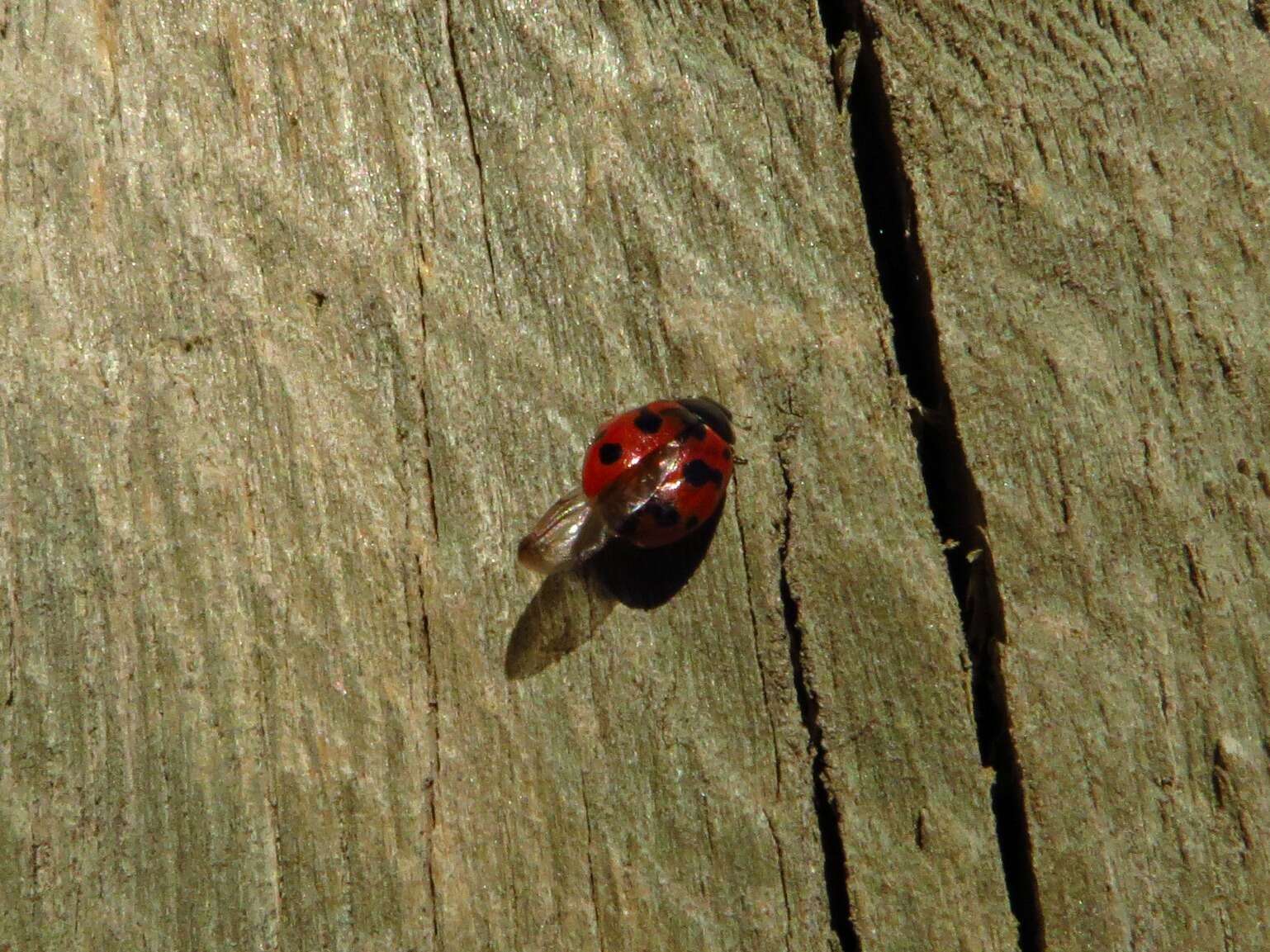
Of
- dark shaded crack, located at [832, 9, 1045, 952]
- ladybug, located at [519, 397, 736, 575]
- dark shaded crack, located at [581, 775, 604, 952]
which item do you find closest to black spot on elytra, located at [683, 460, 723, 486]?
ladybug, located at [519, 397, 736, 575]

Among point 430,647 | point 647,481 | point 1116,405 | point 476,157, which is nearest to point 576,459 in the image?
point 647,481

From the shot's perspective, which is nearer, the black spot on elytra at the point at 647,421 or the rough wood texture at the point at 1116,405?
the rough wood texture at the point at 1116,405

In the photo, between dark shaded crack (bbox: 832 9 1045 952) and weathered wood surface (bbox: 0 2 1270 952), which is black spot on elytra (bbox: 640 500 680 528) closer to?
weathered wood surface (bbox: 0 2 1270 952)

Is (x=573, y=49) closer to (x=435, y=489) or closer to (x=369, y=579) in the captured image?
(x=435, y=489)

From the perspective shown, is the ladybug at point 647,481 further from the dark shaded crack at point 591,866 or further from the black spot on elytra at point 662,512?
the dark shaded crack at point 591,866

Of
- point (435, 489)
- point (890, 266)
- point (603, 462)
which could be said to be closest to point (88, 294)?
point (435, 489)

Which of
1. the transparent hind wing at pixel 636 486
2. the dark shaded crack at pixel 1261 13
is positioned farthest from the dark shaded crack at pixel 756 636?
the dark shaded crack at pixel 1261 13
